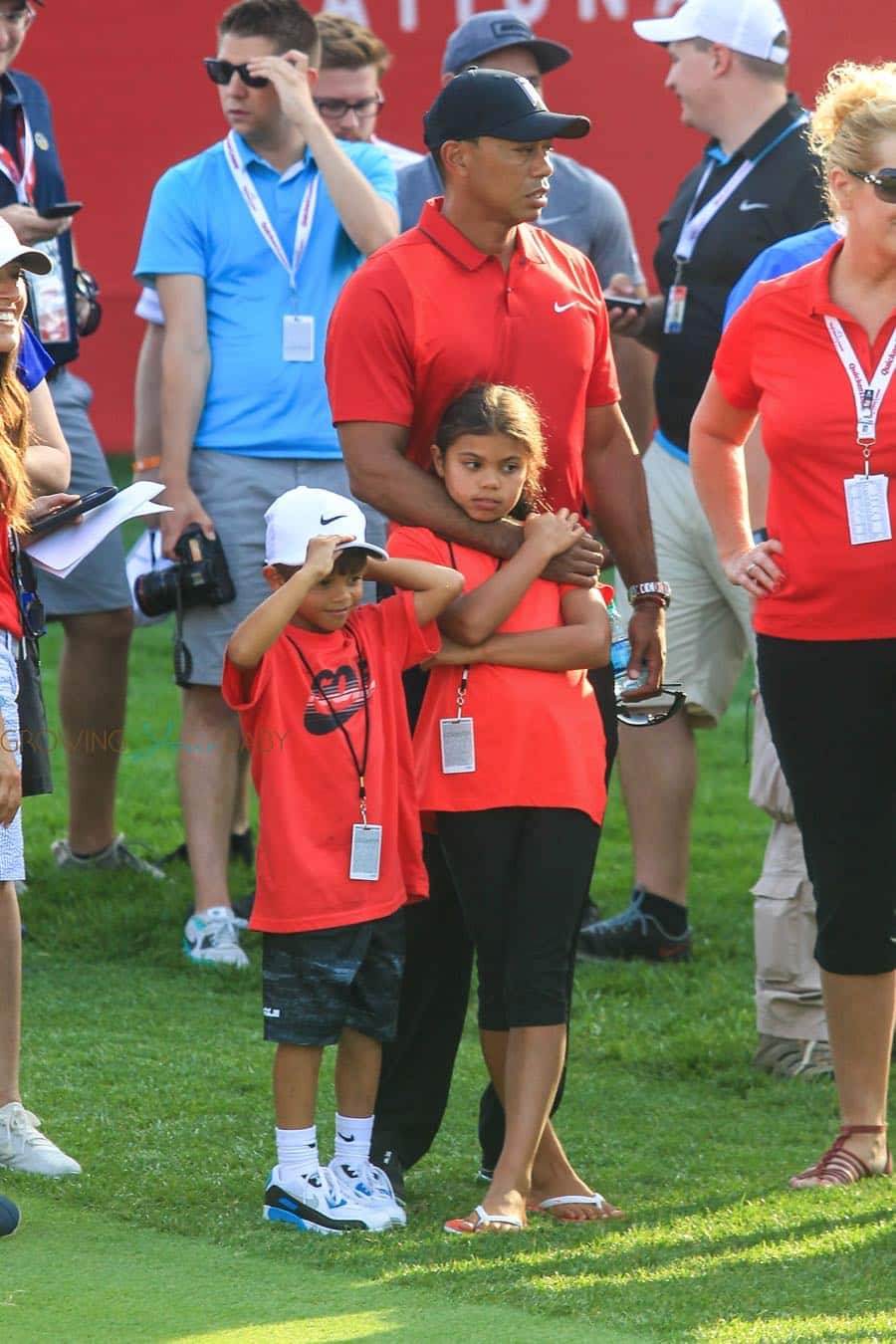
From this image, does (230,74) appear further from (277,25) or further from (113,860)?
(113,860)

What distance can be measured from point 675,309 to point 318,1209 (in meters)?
3.30

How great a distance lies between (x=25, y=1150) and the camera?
4297mm

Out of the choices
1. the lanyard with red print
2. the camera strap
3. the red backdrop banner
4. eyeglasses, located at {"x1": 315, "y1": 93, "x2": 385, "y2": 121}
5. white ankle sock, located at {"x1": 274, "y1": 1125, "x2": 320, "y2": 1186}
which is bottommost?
white ankle sock, located at {"x1": 274, "y1": 1125, "x2": 320, "y2": 1186}

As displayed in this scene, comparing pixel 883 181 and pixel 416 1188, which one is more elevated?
pixel 883 181

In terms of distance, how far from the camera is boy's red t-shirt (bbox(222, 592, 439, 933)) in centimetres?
398

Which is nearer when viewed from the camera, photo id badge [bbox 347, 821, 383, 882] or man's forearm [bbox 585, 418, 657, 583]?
photo id badge [bbox 347, 821, 383, 882]

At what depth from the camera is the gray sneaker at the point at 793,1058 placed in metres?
5.31

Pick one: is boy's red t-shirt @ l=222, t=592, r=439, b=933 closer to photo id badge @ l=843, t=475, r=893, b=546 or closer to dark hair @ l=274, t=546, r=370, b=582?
dark hair @ l=274, t=546, r=370, b=582

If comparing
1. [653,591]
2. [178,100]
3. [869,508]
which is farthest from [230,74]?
[178,100]

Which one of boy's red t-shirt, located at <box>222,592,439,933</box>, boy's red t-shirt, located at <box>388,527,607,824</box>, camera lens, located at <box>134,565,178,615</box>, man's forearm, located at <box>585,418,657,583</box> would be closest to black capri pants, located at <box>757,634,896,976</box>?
man's forearm, located at <box>585,418,657,583</box>

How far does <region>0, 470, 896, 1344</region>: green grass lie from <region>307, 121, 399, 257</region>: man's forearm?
7.06 feet

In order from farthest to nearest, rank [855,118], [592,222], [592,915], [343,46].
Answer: [343,46] < [592,222] < [592,915] < [855,118]

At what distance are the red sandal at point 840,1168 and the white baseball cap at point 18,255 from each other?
2.37 m

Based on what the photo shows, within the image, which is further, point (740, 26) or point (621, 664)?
point (740, 26)
